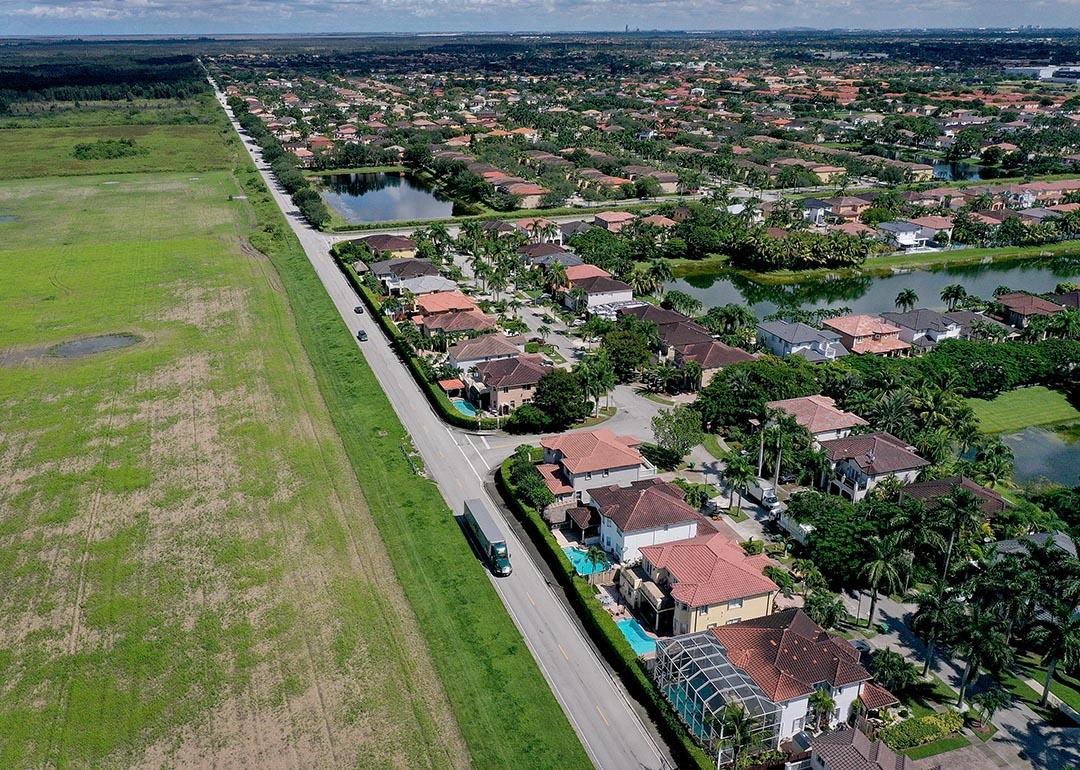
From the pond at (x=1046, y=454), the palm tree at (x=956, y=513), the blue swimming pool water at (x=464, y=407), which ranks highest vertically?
the palm tree at (x=956, y=513)

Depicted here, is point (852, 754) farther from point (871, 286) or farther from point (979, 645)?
point (871, 286)

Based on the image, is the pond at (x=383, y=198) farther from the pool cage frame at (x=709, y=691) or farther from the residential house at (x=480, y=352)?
the pool cage frame at (x=709, y=691)

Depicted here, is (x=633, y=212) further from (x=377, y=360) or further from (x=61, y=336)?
(x=61, y=336)

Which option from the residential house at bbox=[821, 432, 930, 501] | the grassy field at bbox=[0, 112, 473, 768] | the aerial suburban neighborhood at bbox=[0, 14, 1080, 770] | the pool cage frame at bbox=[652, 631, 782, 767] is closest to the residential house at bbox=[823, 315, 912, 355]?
the aerial suburban neighborhood at bbox=[0, 14, 1080, 770]

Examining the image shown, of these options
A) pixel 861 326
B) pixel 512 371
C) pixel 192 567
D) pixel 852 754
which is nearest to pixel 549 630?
pixel 852 754

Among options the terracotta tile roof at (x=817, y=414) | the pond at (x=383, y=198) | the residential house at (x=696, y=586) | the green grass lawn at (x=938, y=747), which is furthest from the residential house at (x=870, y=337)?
the pond at (x=383, y=198)

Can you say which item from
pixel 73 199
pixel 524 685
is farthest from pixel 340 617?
pixel 73 199
